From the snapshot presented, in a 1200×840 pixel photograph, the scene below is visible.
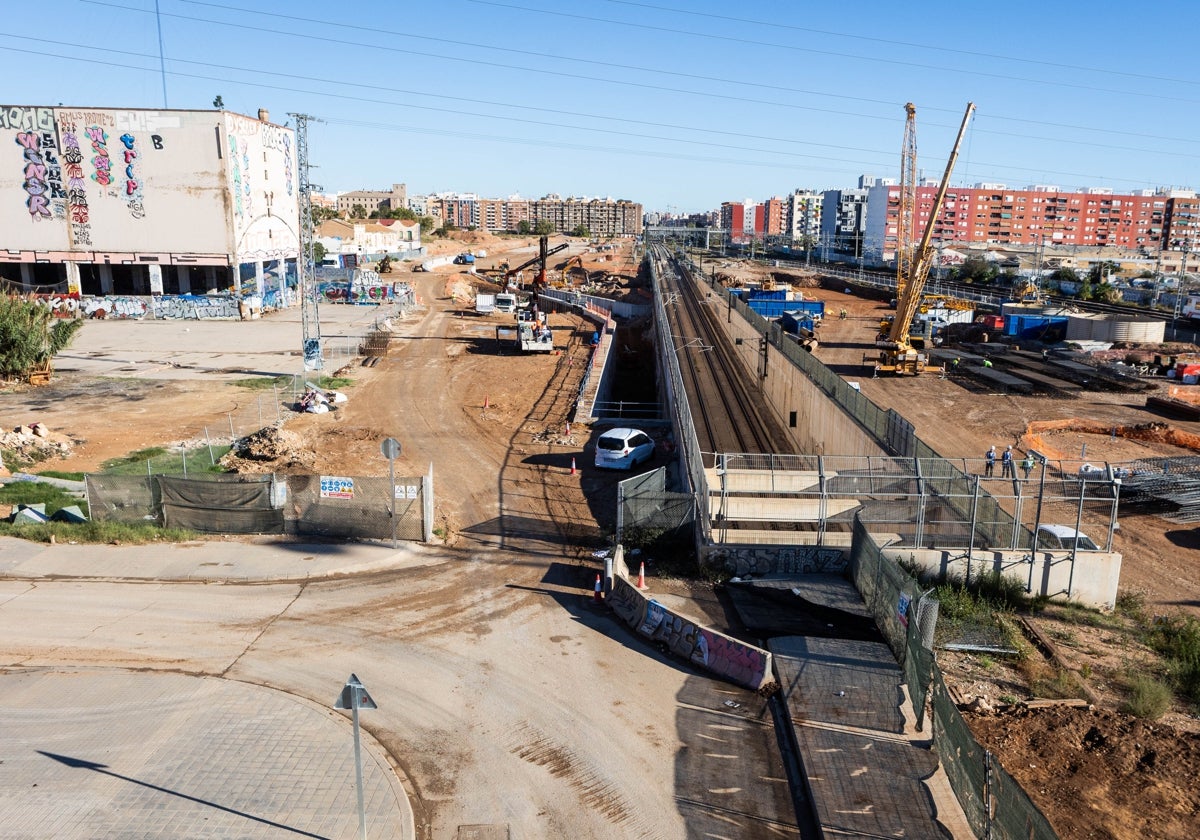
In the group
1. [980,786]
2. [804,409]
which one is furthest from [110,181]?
[980,786]

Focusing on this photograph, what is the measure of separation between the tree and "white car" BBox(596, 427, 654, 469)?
25.8 metres

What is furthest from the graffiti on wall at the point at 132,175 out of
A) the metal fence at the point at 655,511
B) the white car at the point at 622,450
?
the metal fence at the point at 655,511

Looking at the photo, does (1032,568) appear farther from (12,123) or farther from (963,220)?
(963,220)

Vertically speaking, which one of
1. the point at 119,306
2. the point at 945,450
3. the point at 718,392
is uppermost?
the point at 119,306

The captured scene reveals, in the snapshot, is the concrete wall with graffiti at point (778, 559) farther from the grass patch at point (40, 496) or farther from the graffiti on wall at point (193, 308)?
the graffiti on wall at point (193, 308)

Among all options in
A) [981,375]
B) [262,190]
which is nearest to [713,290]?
[981,375]

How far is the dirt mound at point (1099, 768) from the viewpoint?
31.4 feet

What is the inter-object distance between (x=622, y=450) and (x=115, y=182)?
56.6 metres

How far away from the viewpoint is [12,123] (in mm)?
62531

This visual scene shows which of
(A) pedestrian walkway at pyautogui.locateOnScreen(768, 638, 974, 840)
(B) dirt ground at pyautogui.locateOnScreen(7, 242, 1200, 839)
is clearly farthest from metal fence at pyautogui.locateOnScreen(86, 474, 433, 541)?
(A) pedestrian walkway at pyautogui.locateOnScreen(768, 638, 974, 840)

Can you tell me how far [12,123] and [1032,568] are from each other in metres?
73.9

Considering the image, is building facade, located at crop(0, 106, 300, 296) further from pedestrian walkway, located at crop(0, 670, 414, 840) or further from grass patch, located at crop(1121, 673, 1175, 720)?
grass patch, located at crop(1121, 673, 1175, 720)

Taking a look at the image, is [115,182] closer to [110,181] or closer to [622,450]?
[110,181]

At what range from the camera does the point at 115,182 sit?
209 ft
